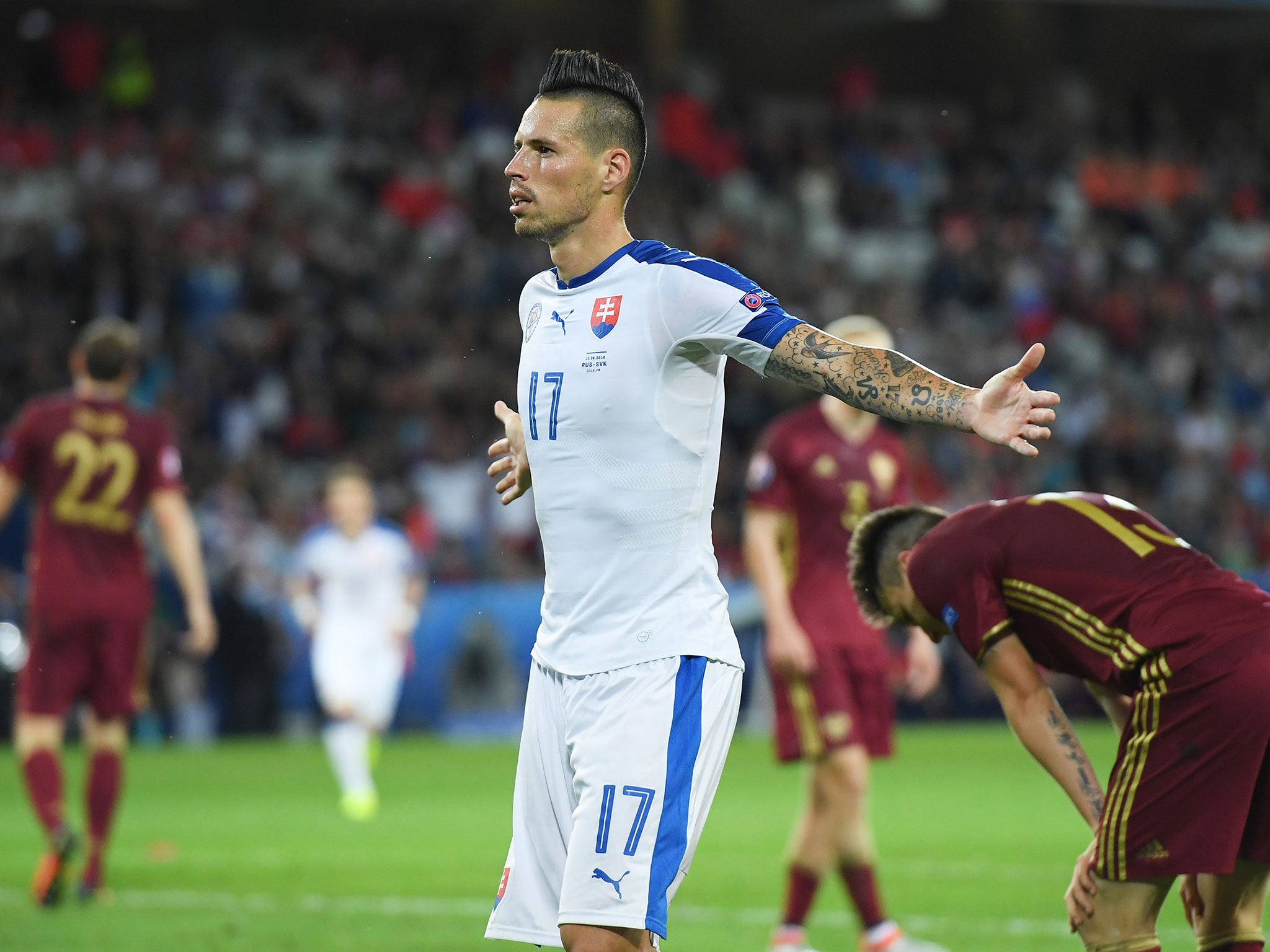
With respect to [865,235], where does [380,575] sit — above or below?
below

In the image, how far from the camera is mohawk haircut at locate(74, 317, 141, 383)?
861cm

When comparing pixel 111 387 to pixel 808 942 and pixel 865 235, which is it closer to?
pixel 808 942

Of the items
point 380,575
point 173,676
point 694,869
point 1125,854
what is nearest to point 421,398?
point 173,676

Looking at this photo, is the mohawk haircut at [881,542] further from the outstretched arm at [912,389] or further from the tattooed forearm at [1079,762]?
the outstretched arm at [912,389]

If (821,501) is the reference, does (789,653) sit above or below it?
below

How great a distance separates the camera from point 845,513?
7.80m

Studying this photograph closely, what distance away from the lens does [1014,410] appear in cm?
354

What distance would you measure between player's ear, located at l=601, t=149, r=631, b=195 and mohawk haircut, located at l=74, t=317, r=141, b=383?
5.01 m

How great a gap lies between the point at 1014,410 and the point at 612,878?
1.29 meters

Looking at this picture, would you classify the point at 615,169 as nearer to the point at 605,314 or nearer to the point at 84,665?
the point at 605,314

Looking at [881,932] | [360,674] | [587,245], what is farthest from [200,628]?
[587,245]

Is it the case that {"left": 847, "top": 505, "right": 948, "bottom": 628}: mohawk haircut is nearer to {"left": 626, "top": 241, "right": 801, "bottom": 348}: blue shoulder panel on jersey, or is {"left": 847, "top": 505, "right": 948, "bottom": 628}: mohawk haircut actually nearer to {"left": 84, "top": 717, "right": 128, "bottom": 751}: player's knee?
{"left": 626, "top": 241, "right": 801, "bottom": 348}: blue shoulder panel on jersey

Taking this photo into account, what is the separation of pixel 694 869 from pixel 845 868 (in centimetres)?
233

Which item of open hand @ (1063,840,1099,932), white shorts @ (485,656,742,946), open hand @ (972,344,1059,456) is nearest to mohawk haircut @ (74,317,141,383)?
white shorts @ (485,656,742,946)
